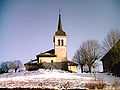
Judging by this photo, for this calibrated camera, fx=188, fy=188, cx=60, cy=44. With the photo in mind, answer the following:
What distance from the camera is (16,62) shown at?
57.3 metres

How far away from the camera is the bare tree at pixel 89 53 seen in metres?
33.3

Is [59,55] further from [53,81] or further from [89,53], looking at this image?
[53,81]

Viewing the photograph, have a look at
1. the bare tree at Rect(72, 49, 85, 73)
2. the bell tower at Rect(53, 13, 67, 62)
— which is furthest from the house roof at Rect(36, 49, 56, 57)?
the bare tree at Rect(72, 49, 85, 73)

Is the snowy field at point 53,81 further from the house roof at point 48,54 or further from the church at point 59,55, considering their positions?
the house roof at point 48,54

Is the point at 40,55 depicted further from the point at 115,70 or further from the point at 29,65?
the point at 115,70

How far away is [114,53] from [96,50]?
1091 cm

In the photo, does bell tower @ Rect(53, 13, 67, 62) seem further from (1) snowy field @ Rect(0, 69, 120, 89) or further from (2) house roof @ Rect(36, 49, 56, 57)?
(1) snowy field @ Rect(0, 69, 120, 89)

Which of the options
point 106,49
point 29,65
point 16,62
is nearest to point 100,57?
point 106,49

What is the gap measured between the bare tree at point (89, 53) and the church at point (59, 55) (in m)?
2.28

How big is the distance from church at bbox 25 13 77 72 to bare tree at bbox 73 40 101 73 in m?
2.28

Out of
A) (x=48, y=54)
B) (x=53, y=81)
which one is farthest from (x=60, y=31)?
(x=53, y=81)

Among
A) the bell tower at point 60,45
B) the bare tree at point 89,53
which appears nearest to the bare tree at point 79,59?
the bare tree at point 89,53

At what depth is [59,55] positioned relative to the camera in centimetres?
3944

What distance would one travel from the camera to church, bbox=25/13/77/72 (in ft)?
117
